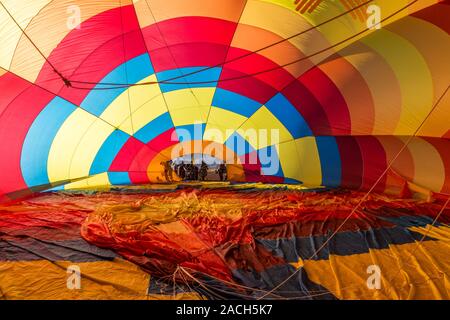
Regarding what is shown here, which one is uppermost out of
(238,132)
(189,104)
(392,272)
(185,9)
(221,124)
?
(185,9)

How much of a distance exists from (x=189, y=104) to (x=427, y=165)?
196 inches

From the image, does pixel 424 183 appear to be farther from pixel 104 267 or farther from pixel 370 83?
pixel 104 267

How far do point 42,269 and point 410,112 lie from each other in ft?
17.1

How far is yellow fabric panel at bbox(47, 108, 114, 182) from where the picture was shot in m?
5.54

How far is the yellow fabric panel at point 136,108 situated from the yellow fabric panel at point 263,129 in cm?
208

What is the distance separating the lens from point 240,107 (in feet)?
20.9

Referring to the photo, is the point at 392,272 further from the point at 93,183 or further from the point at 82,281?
the point at 93,183

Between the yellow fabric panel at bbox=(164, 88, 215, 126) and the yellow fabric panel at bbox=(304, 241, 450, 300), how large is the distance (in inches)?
170

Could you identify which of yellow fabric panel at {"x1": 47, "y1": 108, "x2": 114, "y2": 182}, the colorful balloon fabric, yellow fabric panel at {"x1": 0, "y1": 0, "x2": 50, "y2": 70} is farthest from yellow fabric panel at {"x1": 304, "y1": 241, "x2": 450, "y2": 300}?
yellow fabric panel at {"x1": 47, "y1": 108, "x2": 114, "y2": 182}

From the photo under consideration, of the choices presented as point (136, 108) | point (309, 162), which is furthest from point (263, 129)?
point (136, 108)

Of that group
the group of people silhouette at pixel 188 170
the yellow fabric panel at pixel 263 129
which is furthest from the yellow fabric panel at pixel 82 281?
the group of people silhouette at pixel 188 170

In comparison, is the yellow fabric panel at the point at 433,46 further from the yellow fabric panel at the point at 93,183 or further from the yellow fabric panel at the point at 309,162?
the yellow fabric panel at the point at 93,183

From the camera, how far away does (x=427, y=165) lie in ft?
16.5
